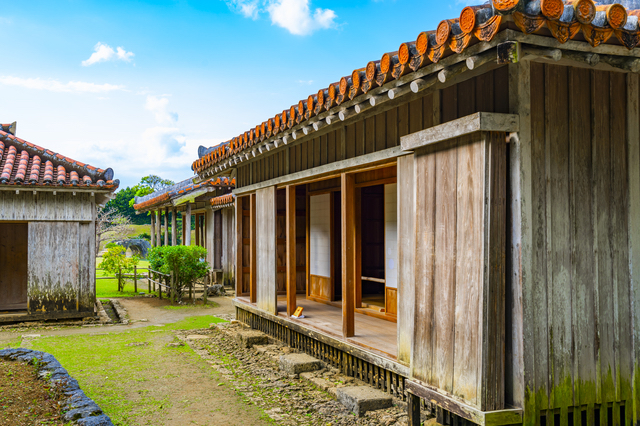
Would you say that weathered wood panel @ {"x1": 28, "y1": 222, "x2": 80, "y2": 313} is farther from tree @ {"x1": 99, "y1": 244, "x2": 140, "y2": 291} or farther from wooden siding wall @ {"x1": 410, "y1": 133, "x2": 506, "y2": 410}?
wooden siding wall @ {"x1": 410, "y1": 133, "x2": 506, "y2": 410}

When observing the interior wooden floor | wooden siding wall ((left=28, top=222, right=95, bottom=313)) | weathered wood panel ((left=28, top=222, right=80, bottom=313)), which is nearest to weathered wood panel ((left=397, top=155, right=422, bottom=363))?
the interior wooden floor

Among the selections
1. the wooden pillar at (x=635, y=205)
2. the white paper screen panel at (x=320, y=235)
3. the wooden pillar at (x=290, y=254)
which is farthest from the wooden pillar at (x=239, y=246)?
the wooden pillar at (x=635, y=205)

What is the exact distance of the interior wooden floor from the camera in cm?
559

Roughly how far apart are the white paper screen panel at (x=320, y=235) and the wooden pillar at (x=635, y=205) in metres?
5.58

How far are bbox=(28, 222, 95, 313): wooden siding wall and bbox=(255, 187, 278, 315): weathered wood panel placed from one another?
459 cm

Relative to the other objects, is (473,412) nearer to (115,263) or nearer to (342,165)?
(342,165)

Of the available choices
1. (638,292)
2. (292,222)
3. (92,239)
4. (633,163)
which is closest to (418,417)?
(638,292)

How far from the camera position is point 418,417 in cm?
438

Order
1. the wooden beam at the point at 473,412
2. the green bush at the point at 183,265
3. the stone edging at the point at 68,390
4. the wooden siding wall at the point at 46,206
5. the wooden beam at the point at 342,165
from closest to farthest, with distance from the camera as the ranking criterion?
the wooden beam at the point at 473,412 → the stone edging at the point at 68,390 → the wooden beam at the point at 342,165 → the wooden siding wall at the point at 46,206 → the green bush at the point at 183,265

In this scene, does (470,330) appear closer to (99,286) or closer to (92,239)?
(92,239)

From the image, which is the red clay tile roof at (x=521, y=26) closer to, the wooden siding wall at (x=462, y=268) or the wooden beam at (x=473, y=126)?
the wooden beam at (x=473, y=126)

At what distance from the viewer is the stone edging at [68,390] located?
4051 millimetres

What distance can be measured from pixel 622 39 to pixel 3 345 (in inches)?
387

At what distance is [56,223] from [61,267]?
0.97 meters
